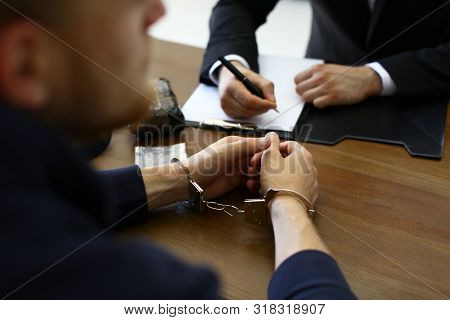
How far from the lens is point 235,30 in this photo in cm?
132

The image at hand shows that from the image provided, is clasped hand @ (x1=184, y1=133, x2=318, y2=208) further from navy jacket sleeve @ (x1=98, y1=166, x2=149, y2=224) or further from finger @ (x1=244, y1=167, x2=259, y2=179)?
navy jacket sleeve @ (x1=98, y1=166, x2=149, y2=224)

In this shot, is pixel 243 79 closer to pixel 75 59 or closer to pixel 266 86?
pixel 266 86

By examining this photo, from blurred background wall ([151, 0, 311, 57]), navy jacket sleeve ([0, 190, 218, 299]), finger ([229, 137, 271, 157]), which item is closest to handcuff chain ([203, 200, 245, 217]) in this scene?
finger ([229, 137, 271, 157])

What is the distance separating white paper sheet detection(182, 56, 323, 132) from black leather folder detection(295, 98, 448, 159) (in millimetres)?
34

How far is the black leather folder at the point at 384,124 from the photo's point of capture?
3.27ft

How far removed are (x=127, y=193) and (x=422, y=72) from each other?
0.79 m

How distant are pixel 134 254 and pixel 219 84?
763 millimetres

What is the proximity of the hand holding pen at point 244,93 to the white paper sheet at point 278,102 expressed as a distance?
0.02 metres

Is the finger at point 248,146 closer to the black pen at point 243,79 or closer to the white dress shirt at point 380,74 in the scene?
the black pen at point 243,79

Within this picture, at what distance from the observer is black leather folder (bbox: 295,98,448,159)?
1.00 m

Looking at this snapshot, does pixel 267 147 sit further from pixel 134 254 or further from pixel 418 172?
pixel 134 254

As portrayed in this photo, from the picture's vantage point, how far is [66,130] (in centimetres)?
46

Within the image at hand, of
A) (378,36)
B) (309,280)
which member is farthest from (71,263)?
(378,36)

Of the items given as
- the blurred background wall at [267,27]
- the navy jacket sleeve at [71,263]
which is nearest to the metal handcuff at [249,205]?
the navy jacket sleeve at [71,263]
